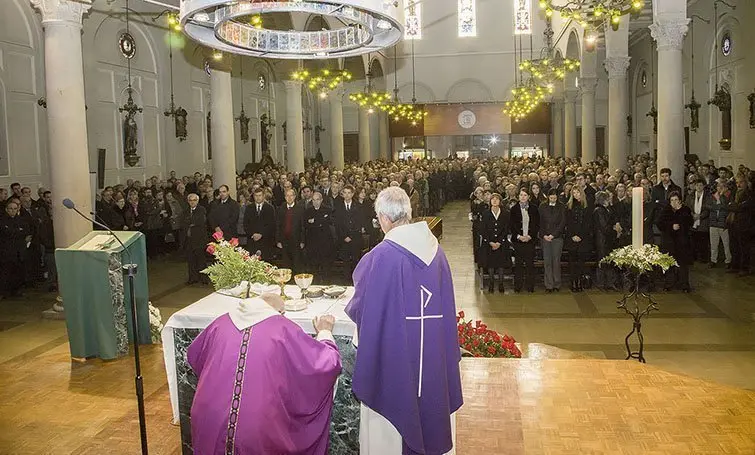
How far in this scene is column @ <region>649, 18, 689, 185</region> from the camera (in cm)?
1402

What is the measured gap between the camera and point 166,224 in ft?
51.3

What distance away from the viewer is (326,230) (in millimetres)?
12289

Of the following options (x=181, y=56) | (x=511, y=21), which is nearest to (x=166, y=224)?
(x=181, y=56)

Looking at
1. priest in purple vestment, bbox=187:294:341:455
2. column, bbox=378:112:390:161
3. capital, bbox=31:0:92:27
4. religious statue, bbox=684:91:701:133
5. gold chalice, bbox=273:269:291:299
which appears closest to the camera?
priest in purple vestment, bbox=187:294:341:455

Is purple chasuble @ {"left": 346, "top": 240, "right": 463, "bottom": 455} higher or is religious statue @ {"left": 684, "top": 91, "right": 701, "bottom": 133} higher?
religious statue @ {"left": 684, "top": 91, "right": 701, "bottom": 133}

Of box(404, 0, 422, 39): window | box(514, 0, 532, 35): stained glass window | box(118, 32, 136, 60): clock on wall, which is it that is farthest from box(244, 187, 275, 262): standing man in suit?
box(514, 0, 532, 35): stained glass window

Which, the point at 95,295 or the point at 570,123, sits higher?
the point at 570,123

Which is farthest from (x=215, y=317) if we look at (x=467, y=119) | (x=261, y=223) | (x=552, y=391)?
(x=467, y=119)

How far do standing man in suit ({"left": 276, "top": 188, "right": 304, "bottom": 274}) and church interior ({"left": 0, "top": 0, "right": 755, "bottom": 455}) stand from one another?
6cm

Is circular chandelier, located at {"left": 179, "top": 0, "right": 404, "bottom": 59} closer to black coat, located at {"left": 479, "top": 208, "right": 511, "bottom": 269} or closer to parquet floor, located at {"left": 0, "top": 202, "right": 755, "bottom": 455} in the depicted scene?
parquet floor, located at {"left": 0, "top": 202, "right": 755, "bottom": 455}

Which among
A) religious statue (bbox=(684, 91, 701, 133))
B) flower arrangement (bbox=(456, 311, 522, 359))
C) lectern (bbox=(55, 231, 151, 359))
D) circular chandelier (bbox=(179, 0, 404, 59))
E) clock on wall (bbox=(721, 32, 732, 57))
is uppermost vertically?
clock on wall (bbox=(721, 32, 732, 57))

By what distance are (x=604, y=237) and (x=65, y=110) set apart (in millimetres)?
8265

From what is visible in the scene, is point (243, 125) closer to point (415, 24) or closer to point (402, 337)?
point (415, 24)

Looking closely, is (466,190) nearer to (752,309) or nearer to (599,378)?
(752,309)
